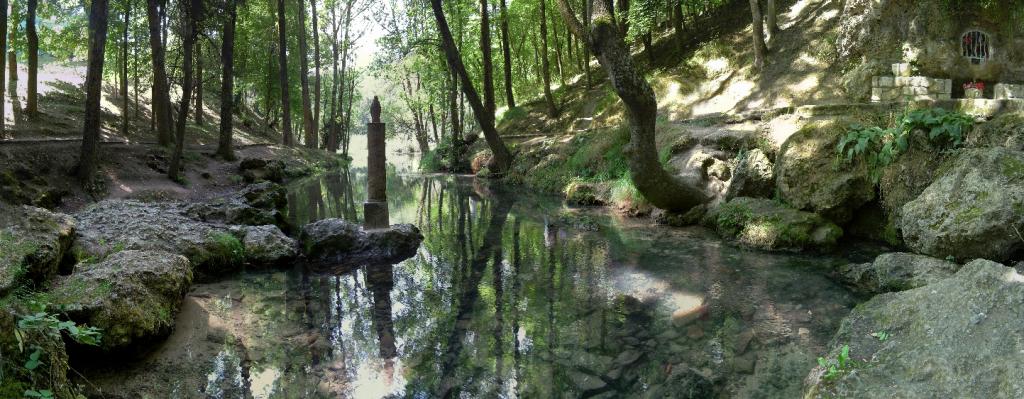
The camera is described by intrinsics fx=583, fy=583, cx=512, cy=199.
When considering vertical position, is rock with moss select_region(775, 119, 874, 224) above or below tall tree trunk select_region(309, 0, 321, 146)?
below

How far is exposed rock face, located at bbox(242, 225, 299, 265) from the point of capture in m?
10.1

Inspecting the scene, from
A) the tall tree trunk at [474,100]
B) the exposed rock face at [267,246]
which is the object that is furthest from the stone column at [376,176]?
the tall tree trunk at [474,100]

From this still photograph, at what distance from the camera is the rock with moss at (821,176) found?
34.1 feet

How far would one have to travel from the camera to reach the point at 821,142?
36.9 ft

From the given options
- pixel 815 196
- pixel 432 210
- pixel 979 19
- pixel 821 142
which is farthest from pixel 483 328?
pixel 979 19

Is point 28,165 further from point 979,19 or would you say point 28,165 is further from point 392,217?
point 979,19

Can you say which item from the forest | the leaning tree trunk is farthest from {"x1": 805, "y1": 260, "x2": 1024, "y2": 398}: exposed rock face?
the leaning tree trunk

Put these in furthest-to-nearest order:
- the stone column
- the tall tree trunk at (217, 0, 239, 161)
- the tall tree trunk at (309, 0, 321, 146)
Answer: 1. the tall tree trunk at (309, 0, 321, 146)
2. the tall tree trunk at (217, 0, 239, 161)
3. the stone column

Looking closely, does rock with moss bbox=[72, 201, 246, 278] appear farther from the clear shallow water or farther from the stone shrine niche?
the stone shrine niche

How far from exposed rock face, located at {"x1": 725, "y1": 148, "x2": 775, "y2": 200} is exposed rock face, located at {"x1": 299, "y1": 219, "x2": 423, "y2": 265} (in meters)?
6.95

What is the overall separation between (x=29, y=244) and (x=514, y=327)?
16.9 ft

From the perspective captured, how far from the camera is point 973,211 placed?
752cm

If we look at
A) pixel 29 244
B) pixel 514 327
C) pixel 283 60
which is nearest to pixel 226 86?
pixel 283 60

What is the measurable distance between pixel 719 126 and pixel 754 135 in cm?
256
